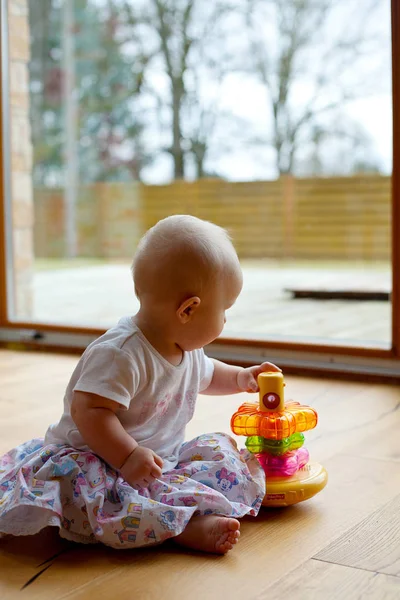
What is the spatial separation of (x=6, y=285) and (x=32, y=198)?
34cm

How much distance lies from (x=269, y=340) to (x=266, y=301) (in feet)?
2.06

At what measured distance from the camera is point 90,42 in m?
2.79

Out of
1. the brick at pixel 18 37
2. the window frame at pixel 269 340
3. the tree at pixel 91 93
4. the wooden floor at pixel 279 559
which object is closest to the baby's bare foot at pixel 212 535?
the wooden floor at pixel 279 559

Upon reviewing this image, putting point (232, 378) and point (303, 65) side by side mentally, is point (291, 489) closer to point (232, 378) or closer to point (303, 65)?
point (232, 378)

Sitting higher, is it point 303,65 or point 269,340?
point 303,65

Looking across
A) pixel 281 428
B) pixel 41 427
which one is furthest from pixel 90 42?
pixel 281 428

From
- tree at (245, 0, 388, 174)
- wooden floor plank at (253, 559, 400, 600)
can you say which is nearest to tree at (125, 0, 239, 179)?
tree at (245, 0, 388, 174)

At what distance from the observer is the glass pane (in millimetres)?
2373

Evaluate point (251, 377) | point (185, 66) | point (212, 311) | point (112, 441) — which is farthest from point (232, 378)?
point (185, 66)

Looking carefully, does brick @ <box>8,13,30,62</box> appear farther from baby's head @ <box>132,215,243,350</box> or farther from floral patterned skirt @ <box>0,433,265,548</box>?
floral patterned skirt @ <box>0,433,265,548</box>

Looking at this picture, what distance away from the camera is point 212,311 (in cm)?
105

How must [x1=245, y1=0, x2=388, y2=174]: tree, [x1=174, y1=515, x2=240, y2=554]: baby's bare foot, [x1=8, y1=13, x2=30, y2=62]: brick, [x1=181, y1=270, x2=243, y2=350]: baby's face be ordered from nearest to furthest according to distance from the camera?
[x1=174, y1=515, x2=240, y2=554]: baby's bare foot, [x1=181, y1=270, x2=243, y2=350]: baby's face, [x1=245, y1=0, x2=388, y2=174]: tree, [x1=8, y1=13, x2=30, y2=62]: brick

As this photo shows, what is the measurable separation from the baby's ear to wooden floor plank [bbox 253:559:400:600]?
33cm

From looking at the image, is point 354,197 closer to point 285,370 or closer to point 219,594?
point 285,370
